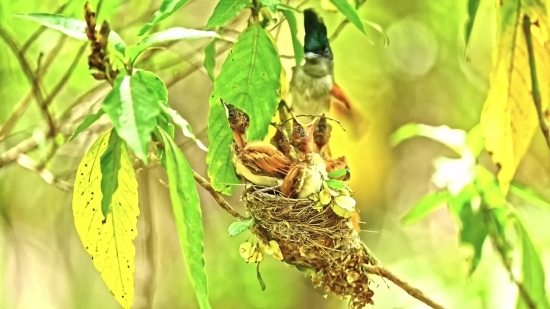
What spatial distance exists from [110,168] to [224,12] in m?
0.19

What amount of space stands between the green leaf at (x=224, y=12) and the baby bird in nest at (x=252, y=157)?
0.12 m

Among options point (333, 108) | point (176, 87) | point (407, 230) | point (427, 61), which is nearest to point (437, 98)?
point (427, 61)

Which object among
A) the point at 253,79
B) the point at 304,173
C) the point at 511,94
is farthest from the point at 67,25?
the point at 511,94

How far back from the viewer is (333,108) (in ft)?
2.40

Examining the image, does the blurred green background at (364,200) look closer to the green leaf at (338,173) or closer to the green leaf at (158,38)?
the green leaf at (338,173)

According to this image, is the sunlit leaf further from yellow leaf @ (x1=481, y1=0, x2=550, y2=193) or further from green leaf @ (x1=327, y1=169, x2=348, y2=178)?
yellow leaf @ (x1=481, y1=0, x2=550, y2=193)

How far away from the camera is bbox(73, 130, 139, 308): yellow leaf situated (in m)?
0.48

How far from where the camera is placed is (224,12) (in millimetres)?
456

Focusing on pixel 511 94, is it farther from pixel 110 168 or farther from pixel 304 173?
pixel 110 168

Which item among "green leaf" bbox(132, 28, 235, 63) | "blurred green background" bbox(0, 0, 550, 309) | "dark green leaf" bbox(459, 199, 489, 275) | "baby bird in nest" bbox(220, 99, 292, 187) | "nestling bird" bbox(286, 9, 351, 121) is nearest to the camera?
"green leaf" bbox(132, 28, 235, 63)

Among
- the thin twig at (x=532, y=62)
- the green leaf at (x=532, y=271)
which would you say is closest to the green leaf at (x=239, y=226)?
the thin twig at (x=532, y=62)

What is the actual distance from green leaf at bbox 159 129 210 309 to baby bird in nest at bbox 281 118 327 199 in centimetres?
17

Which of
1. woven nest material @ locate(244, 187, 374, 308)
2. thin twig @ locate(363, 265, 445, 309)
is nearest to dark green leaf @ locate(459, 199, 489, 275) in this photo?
thin twig @ locate(363, 265, 445, 309)

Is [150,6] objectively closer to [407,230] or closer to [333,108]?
[333,108]
